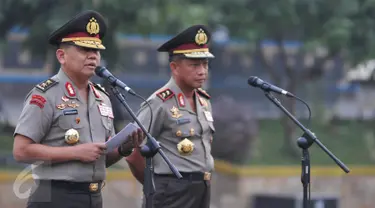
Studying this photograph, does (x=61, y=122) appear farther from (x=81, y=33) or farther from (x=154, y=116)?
(x=154, y=116)

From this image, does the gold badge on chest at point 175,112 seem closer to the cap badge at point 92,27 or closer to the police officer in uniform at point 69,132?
the police officer in uniform at point 69,132

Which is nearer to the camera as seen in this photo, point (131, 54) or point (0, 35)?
point (0, 35)

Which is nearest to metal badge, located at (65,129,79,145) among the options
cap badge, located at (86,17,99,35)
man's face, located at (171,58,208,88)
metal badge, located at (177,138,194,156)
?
cap badge, located at (86,17,99,35)

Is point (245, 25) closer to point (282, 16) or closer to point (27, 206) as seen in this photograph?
point (282, 16)

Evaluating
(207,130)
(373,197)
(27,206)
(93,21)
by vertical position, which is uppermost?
(93,21)

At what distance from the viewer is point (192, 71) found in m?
7.20

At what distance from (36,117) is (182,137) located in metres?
1.53

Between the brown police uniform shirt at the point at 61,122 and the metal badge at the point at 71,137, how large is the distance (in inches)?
1.1

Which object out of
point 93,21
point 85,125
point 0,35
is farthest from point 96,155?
point 0,35

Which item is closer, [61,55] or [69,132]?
[69,132]

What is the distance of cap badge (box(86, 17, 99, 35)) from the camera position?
624 centimetres

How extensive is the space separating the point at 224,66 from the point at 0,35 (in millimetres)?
10956

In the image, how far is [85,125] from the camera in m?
6.08

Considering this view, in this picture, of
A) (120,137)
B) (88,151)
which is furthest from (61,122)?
(120,137)
